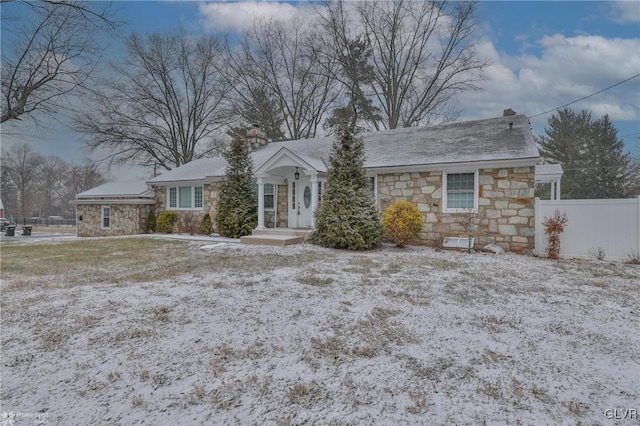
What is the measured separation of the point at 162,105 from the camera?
23172mm

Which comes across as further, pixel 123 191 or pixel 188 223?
pixel 123 191

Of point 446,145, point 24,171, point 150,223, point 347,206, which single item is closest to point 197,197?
point 150,223

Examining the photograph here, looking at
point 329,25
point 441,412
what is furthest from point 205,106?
point 441,412

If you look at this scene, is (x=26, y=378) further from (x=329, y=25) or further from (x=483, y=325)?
(x=329, y=25)

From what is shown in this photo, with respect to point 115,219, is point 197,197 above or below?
above

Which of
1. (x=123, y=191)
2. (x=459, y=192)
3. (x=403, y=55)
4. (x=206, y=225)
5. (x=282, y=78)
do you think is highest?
(x=403, y=55)

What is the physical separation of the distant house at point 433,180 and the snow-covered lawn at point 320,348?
3328 millimetres

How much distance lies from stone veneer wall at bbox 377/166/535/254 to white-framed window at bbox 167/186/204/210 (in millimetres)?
8629

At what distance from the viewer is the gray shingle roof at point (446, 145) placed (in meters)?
9.30

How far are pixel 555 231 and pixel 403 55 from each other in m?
16.5

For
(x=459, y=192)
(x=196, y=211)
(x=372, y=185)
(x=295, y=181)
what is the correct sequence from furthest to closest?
→ 1. (x=196, y=211)
2. (x=295, y=181)
3. (x=372, y=185)
4. (x=459, y=192)

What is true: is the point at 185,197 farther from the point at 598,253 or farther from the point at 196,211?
the point at 598,253

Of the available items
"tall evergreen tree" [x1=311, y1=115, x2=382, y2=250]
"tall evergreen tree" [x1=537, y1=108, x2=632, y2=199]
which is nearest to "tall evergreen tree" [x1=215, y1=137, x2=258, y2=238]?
"tall evergreen tree" [x1=311, y1=115, x2=382, y2=250]

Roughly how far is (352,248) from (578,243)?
571 centimetres
